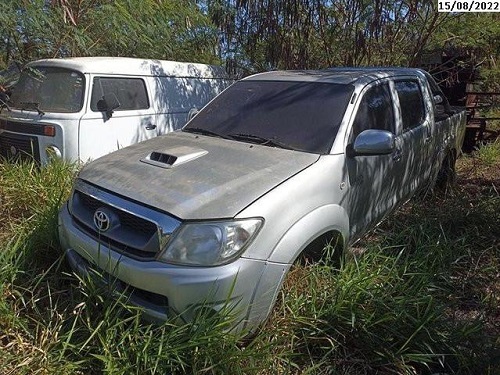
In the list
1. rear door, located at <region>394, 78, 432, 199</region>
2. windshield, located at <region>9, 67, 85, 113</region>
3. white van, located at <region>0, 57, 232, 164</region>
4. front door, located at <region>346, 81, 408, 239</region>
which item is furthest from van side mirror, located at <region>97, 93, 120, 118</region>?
rear door, located at <region>394, 78, 432, 199</region>

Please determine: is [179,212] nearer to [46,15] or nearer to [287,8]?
[46,15]

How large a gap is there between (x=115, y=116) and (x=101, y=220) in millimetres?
3125

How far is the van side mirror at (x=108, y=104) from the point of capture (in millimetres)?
5016

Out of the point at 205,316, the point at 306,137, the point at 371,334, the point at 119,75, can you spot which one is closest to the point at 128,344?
the point at 205,316

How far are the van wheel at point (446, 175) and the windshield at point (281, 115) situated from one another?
2526 mm

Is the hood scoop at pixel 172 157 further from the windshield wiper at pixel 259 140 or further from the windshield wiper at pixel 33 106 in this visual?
the windshield wiper at pixel 33 106

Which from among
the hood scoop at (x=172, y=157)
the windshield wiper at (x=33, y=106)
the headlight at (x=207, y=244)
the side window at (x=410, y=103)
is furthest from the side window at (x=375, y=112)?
the windshield wiper at (x=33, y=106)

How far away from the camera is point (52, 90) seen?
5098mm

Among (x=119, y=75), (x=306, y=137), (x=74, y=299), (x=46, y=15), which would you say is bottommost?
(x=74, y=299)

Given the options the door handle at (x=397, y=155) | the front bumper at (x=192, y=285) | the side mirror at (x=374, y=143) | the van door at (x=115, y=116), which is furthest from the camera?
the van door at (x=115, y=116)

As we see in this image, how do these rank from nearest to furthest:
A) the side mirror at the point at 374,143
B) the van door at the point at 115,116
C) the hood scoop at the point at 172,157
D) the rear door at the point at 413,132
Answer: the hood scoop at the point at 172,157
the side mirror at the point at 374,143
the rear door at the point at 413,132
the van door at the point at 115,116

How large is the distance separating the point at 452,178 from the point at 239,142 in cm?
349

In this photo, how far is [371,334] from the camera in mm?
2385

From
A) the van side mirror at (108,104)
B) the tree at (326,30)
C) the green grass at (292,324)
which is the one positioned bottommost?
the green grass at (292,324)
